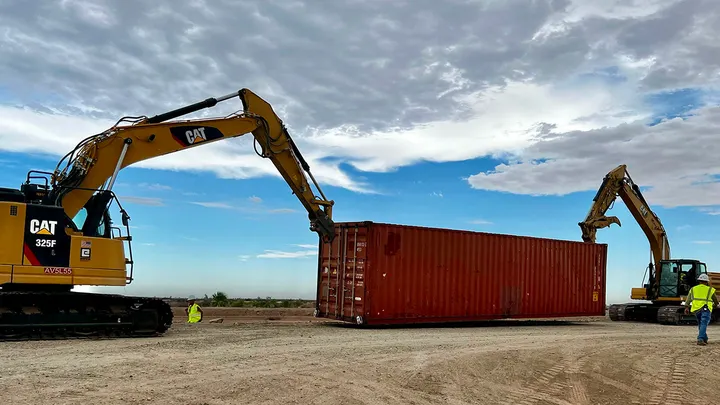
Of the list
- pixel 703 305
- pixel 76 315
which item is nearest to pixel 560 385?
pixel 703 305

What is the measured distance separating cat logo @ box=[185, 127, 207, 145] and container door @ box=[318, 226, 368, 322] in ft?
17.5

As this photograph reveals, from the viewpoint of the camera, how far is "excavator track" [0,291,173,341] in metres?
12.0

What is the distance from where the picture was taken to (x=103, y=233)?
43.1ft

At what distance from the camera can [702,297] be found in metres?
15.0

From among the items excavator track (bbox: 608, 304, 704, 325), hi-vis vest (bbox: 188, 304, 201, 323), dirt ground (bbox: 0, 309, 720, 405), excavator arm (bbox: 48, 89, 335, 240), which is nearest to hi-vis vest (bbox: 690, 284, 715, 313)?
dirt ground (bbox: 0, 309, 720, 405)

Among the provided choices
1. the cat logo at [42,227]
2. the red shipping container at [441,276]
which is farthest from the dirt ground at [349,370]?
the red shipping container at [441,276]

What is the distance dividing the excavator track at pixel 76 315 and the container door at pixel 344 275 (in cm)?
561

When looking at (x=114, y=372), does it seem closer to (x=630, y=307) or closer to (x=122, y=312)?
(x=122, y=312)

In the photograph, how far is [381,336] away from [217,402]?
25.7 feet

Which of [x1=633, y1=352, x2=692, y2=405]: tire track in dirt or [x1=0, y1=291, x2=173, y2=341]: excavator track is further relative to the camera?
[x1=0, y1=291, x2=173, y2=341]: excavator track

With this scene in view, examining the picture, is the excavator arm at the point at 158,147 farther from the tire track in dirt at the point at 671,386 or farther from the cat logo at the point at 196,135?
the tire track in dirt at the point at 671,386

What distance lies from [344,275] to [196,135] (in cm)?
610

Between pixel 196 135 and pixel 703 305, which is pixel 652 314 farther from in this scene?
pixel 196 135

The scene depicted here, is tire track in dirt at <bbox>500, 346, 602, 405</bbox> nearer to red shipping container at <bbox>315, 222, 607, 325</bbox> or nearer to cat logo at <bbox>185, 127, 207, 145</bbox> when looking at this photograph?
red shipping container at <bbox>315, 222, 607, 325</bbox>
